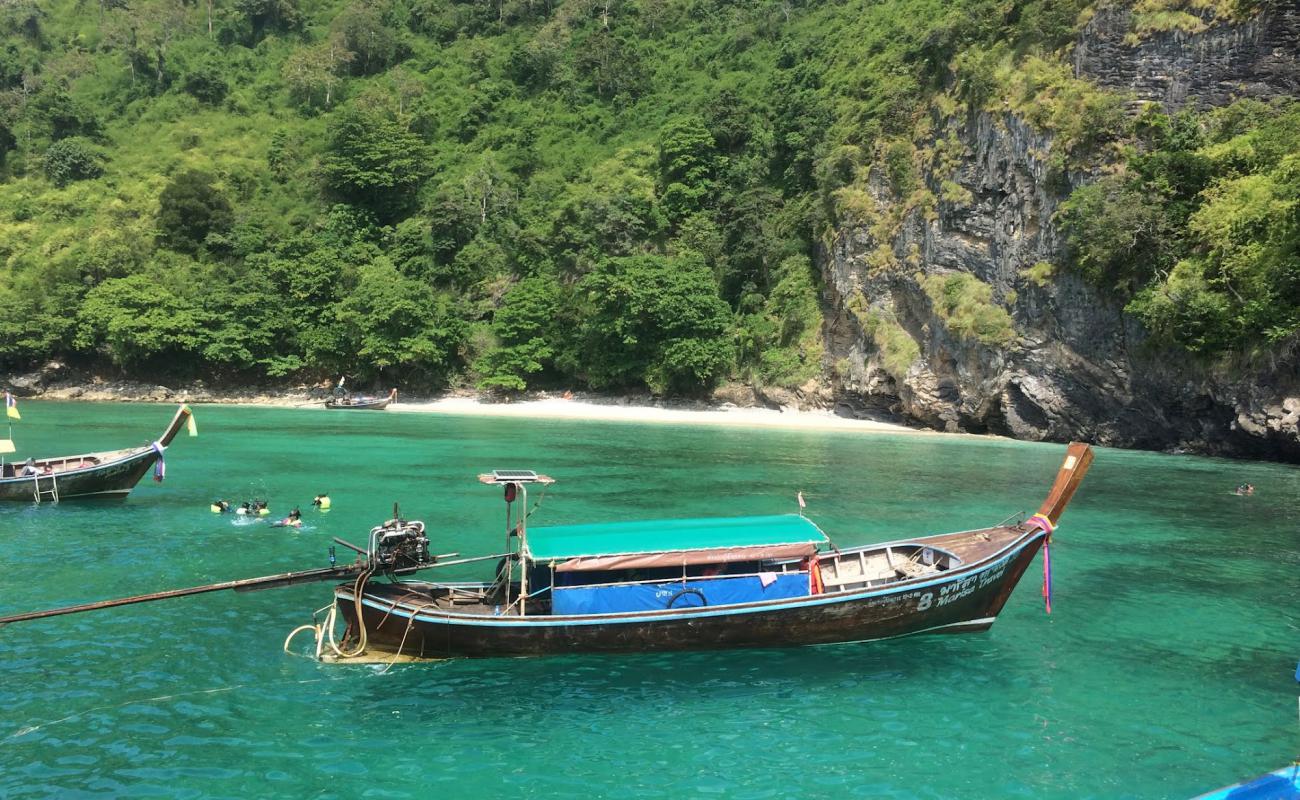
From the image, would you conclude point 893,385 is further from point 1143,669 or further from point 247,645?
point 247,645

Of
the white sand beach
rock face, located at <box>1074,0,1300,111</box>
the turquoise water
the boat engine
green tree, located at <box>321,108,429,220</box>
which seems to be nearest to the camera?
the turquoise water

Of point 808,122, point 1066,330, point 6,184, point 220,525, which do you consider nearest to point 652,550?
point 220,525

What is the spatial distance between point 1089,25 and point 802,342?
2532 cm

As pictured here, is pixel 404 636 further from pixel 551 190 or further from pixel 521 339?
pixel 551 190

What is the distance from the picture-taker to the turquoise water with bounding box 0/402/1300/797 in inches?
399

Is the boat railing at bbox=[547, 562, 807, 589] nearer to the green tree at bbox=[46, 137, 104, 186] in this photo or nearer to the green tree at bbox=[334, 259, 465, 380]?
the green tree at bbox=[334, 259, 465, 380]

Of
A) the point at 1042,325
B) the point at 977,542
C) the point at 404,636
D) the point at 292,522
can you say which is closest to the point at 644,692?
the point at 404,636

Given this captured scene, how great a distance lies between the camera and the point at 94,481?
26.2 meters

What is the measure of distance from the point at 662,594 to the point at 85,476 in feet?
72.2

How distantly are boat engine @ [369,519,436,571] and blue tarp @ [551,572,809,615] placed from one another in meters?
2.81

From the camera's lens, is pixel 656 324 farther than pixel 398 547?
Yes

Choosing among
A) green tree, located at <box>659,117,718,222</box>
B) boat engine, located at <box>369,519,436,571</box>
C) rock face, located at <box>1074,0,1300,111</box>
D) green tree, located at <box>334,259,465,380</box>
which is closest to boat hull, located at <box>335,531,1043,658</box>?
boat engine, located at <box>369,519,436,571</box>

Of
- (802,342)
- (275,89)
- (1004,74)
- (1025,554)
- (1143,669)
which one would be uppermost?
(275,89)

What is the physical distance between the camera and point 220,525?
22938 mm
